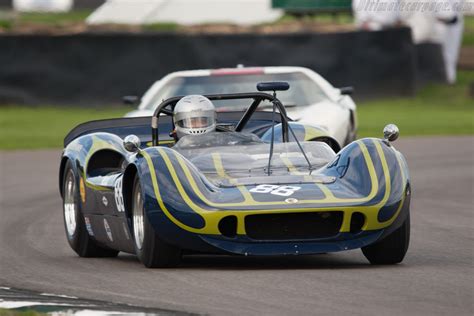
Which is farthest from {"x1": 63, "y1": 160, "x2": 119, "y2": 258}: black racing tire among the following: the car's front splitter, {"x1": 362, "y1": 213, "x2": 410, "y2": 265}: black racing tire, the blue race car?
{"x1": 362, "y1": 213, "x2": 410, "y2": 265}: black racing tire

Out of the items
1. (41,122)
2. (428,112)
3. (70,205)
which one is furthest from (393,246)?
(428,112)

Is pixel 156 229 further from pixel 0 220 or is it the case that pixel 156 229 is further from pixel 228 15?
pixel 228 15

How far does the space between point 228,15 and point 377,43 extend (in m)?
11.8

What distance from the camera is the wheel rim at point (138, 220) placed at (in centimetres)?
839

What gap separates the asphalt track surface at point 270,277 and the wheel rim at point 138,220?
17 centimetres

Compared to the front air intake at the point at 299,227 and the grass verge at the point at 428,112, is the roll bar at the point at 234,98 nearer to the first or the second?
the front air intake at the point at 299,227

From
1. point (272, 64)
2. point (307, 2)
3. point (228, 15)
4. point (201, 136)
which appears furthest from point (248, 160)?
point (228, 15)

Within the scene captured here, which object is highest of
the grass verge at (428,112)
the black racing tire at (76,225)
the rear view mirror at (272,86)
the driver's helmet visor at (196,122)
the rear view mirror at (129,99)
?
the rear view mirror at (272,86)

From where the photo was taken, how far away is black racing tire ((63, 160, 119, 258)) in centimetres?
979

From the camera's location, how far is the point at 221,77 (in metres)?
16.0

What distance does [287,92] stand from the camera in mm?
16219

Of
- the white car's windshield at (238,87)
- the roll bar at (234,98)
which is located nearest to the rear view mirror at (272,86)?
the roll bar at (234,98)

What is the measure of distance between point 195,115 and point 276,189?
1510mm

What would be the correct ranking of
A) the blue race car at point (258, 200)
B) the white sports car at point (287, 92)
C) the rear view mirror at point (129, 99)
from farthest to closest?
1. the rear view mirror at point (129, 99)
2. the white sports car at point (287, 92)
3. the blue race car at point (258, 200)
